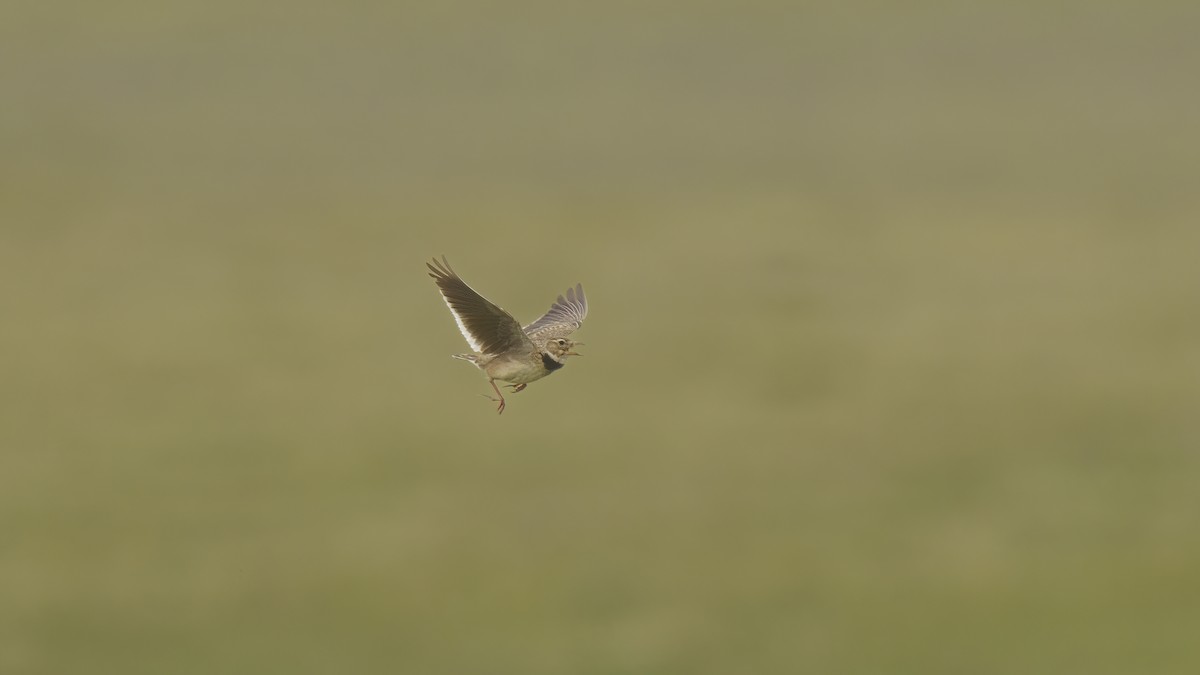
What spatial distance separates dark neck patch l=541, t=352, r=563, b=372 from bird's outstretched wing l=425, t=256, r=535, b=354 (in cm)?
10

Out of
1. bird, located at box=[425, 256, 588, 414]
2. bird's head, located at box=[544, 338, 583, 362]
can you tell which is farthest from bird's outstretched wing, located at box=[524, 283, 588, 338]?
bird, located at box=[425, 256, 588, 414]

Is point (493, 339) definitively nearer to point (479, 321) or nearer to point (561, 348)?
point (479, 321)

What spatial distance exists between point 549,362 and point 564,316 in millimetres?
3345

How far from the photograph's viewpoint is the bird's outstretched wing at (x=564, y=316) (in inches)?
568

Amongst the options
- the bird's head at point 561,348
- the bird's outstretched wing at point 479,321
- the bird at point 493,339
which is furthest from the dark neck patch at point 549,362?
the bird's head at point 561,348

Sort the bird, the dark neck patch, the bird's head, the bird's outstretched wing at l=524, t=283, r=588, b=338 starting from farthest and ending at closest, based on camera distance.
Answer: the bird's outstretched wing at l=524, t=283, r=588, b=338 < the bird's head < the dark neck patch < the bird

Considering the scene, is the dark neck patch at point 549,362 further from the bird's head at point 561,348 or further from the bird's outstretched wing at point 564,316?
the bird's outstretched wing at point 564,316

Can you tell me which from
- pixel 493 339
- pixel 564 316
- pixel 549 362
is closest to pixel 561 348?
pixel 549 362

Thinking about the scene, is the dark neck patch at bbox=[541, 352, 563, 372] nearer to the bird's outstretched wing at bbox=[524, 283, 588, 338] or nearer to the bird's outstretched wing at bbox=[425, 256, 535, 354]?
the bird's outstretched wing at bbox=[425, 256, 535, 354]

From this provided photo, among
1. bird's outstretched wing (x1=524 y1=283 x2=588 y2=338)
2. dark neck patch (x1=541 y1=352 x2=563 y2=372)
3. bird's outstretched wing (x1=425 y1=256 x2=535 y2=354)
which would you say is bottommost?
dark neck patch (x1=541 y1=352 x2=563 y2=372)

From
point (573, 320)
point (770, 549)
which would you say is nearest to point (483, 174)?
point (770, 549)

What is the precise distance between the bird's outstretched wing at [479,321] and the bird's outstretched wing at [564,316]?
5.78 ft

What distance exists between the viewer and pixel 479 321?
479 inches

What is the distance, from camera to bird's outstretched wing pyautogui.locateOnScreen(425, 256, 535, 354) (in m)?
12.0
